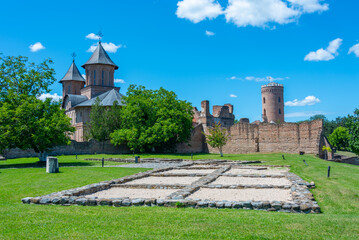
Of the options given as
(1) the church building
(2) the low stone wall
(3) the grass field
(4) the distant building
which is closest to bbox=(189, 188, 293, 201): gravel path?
(3) the grass field

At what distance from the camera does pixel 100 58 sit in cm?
5606

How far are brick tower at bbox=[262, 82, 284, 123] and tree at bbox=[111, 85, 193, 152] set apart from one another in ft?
178

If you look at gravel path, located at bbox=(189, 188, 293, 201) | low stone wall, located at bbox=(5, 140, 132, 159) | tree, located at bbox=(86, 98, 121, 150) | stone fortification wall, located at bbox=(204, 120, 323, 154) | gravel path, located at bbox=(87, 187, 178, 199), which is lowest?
gravel path, located at bbox=(87, 187, 178, 199)

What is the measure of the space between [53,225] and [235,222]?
3.63 m

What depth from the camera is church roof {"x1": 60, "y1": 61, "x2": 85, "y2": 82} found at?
2420 inches

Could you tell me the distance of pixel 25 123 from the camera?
22.0 meters

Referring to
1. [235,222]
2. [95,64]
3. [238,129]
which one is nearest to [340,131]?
[238,129]

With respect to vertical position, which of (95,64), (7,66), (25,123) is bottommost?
(25,123)

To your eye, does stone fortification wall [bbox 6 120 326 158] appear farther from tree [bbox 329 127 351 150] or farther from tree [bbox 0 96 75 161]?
tree [bbox 329 127 351 150]

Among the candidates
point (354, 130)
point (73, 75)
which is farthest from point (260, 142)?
point (73, 75)

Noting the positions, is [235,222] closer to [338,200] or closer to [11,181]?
[338,200]

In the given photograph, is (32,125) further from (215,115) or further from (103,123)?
(215,115)

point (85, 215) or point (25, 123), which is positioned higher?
point (25, 123)

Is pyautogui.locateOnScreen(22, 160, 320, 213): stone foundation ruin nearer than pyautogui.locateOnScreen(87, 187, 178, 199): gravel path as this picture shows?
Yes
